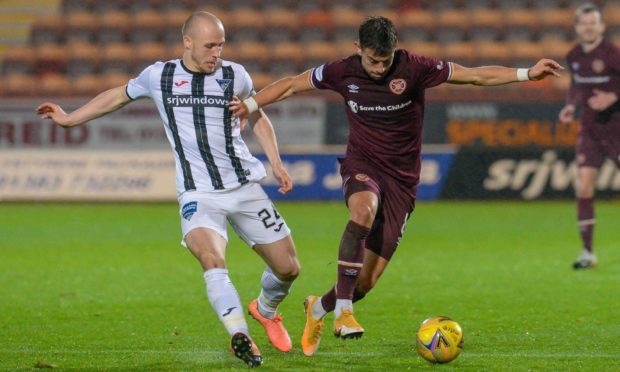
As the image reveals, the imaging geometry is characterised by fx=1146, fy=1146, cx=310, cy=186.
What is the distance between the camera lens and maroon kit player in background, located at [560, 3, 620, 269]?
35.9 feet

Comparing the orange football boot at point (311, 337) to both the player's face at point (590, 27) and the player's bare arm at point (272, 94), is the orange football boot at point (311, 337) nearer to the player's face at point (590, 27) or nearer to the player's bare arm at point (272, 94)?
the player's bare arm at point (272, 94)

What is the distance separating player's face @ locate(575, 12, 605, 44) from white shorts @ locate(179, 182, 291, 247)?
17.7 feet

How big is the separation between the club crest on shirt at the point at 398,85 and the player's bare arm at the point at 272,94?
478mm

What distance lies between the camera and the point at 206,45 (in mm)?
6293

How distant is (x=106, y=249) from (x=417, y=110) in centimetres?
660

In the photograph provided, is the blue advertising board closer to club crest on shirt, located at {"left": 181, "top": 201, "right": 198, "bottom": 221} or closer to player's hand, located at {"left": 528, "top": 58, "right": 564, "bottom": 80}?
player's hand, located at {"left": 528, "top": 58, "right": 564, "bottom": 80}

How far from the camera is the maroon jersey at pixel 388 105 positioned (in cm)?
681

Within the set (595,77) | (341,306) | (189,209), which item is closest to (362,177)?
(341,306)

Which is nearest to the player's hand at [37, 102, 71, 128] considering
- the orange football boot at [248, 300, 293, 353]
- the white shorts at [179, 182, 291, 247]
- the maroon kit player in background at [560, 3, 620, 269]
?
the white shorts at [179, 182, 291, 247]

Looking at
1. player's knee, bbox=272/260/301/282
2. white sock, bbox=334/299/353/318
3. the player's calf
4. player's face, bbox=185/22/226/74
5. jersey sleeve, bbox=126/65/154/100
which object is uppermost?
player's face, bbox=185/22/226/74

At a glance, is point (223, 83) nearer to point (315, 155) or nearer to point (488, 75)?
point (488, 75)

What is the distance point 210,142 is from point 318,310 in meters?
1.17

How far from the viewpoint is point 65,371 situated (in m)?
5.96

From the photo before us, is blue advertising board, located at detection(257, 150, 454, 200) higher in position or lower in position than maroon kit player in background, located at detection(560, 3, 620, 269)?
lower
